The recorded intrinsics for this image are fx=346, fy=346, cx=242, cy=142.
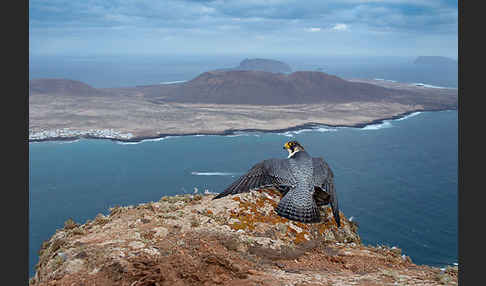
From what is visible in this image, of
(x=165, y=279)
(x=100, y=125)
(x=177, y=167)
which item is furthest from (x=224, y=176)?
(x=100, y=125)

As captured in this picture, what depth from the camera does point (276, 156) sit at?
176 feet

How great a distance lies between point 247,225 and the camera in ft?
23.6

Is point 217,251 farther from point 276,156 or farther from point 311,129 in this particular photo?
point 311,129

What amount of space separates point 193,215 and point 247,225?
1.15 metres

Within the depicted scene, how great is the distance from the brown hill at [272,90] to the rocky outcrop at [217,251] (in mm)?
118804

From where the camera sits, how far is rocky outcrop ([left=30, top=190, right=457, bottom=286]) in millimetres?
4891

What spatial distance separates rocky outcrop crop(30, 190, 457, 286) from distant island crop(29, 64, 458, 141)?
6788 centimetres

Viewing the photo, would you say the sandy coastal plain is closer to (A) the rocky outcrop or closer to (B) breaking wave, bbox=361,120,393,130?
(B) breaking wave, bbox=361,120,393,130

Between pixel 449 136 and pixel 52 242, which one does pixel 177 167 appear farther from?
pixel 449 136

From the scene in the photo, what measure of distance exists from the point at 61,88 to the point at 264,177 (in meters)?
145

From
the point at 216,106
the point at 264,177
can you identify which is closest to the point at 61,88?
the point at 216,106

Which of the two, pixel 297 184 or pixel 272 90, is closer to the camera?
pixel 297 184

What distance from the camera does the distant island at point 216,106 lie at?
81.4 meters

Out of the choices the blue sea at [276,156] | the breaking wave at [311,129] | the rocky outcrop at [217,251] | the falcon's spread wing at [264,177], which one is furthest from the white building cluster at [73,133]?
the rocky outcrop at [217,251]
